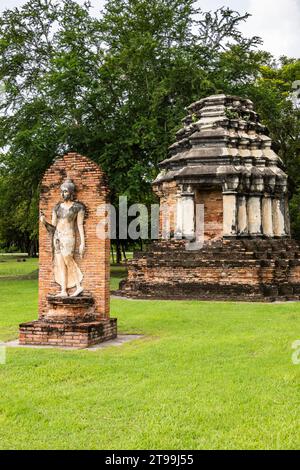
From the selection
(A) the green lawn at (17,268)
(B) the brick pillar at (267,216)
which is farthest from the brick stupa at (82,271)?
(A) the green lawn at (17,268)

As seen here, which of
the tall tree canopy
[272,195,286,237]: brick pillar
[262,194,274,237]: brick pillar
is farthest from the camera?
the tall tree canopy

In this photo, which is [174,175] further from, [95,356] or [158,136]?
[95,356]

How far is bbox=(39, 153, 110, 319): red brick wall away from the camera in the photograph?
33.3ft

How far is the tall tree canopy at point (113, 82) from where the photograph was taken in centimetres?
2573

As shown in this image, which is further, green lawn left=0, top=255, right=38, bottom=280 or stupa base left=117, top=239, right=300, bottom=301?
green lawn left=0, top=255, right=38, bottom=280

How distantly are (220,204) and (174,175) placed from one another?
1.71 m

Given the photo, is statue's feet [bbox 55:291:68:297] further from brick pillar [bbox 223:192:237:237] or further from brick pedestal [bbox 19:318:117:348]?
brick pillar [bbox 223:192:237:237]

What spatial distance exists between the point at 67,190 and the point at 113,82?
18007mm

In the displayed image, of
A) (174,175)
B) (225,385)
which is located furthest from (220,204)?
(225,385)

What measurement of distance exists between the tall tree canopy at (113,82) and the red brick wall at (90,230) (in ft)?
48.8

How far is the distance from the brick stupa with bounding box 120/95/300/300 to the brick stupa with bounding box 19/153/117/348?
711 cm

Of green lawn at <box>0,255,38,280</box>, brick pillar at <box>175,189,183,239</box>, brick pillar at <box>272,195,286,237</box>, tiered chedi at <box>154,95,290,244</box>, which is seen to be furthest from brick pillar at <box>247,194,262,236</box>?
green lawn at <box>0,255,38,280</box>

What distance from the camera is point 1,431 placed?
5.18m

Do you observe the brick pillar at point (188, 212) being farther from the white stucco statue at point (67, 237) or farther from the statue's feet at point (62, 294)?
the statue's feet at point (62, 294)
